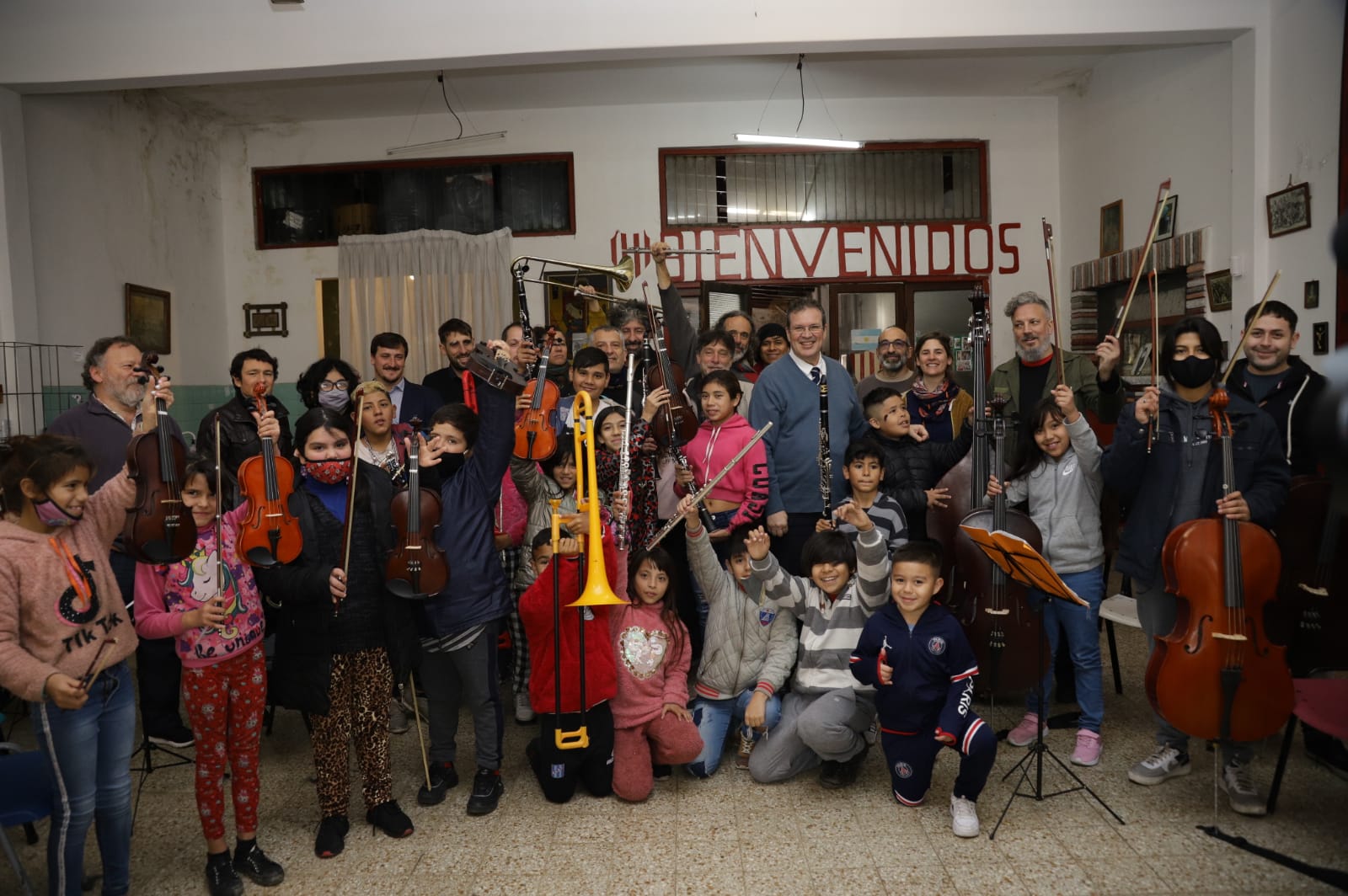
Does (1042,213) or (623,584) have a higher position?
(1042,213)

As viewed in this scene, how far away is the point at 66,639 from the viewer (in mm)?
2145

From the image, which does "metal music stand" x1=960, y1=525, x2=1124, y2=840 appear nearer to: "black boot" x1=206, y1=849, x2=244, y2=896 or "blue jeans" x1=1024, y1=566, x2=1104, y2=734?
"blue jeans" x1=1024, y1=566, x2=1104, y2=734

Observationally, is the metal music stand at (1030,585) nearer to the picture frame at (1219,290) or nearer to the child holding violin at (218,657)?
the child holding violin at (218,657)

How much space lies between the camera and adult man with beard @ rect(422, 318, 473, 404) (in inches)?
175

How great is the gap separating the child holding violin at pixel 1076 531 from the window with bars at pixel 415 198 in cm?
476

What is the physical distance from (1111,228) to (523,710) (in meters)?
5.13

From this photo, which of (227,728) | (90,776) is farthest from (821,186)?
(90,776)

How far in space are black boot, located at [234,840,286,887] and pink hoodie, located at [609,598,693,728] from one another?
1.06 metres

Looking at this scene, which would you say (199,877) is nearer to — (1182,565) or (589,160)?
(1182,565)

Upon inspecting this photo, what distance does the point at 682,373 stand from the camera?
161 inches

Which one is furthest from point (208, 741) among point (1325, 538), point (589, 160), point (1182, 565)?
point (589, 160)

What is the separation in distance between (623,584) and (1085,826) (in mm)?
1561

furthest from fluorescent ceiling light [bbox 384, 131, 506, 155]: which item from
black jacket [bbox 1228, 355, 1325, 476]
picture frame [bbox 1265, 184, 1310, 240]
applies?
black jacket [bbox 1228, 355, 1325, 476]

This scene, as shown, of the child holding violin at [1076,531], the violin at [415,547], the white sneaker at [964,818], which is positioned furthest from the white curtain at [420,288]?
the white sneaker at [964,818]
